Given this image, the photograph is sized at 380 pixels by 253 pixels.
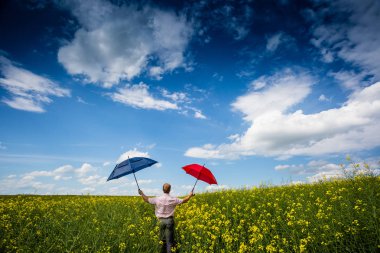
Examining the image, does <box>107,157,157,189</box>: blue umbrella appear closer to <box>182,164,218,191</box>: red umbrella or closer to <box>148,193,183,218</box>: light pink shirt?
<box>148,193,183,218</box>: light pink shirt

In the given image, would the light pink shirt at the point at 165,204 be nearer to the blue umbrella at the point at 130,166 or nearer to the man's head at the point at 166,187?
the man's head at the point at 166,187

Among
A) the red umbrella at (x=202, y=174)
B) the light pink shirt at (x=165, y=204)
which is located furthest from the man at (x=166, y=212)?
the red umbrella at (x=202, y=174)

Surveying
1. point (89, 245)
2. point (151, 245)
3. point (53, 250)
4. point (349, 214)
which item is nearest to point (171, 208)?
point (151, 245)

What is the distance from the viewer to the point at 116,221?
11180mm

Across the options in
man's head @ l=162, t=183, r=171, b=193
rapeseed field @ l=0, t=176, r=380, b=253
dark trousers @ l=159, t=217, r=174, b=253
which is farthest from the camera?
man's head @ l=162, t=183, r=171, b=193

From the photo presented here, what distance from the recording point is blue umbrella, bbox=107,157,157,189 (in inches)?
335

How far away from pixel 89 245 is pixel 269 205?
21.8 feet

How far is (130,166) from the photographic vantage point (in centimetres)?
857

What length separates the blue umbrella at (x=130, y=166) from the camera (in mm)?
8500

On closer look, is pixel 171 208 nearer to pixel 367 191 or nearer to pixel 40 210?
pixel 367 191

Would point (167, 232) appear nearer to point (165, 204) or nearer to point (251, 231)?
point (165, 204)

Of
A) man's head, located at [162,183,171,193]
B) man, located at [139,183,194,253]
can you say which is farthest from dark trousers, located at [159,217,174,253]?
man's head, located at [162,183,171,193]

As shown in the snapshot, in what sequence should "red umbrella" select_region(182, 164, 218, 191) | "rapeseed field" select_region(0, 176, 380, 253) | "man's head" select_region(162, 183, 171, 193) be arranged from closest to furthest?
"rapeseed field" select_region(0, 176, 380, 253), "man's head" select_region(162, 183, 171, 193), "red umbrella" select_region(182, 164, 218, 191)

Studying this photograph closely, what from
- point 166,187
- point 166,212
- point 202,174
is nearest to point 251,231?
point 202,174
